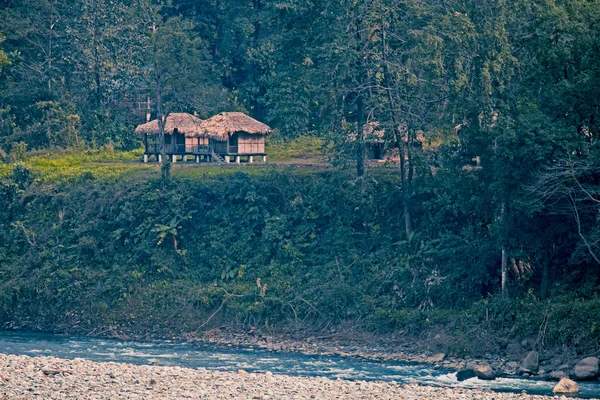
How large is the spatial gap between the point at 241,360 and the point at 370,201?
10201 mm

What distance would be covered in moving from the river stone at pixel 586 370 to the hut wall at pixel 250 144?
80.8 feet

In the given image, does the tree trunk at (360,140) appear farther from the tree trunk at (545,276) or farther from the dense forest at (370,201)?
the tree trunk at (545,276)

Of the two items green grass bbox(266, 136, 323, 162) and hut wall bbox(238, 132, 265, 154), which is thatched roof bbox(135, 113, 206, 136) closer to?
hut wall bbox(238, 132, 265, 154)

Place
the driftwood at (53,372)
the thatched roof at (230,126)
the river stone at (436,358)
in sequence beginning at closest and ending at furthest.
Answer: the driftwood at (53,372), the river stone at (436,358), the thatched roof at (230,126)

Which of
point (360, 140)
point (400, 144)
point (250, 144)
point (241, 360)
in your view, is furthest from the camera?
point (250, 144)

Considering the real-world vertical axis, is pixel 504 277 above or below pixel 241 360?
above

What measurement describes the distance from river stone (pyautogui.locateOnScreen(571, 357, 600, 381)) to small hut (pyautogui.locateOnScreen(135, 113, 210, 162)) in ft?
81.9

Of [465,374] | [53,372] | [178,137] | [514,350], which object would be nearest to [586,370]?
[514,350]

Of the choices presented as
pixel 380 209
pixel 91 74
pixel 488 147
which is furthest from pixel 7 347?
pixel 91 74

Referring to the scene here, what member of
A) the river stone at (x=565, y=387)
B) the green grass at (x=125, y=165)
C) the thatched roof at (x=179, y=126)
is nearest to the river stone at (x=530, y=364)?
the river stone at (x=565, y=387)

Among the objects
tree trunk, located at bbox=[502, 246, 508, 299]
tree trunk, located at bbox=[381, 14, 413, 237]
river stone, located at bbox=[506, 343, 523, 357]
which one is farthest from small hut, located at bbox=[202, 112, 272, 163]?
river stone, located at bbox=[506, 343, 523, 357]

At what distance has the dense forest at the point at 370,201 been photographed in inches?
1252

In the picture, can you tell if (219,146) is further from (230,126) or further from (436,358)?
(436,358)

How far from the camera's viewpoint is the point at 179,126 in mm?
50250
